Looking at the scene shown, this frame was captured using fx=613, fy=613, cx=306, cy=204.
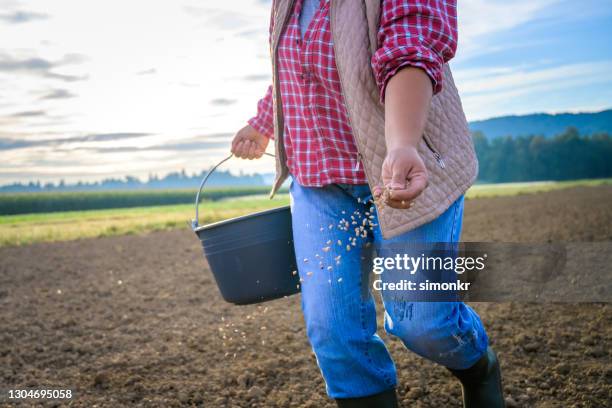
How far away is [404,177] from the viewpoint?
4.94 ft

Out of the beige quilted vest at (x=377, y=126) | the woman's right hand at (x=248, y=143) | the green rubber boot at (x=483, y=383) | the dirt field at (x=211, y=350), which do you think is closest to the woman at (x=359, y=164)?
the beige quilted vest at (x=377, y=126)

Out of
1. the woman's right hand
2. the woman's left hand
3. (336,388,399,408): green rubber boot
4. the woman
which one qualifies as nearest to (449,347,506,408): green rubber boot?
the woman

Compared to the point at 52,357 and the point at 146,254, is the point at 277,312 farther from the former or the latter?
the point at 146,254

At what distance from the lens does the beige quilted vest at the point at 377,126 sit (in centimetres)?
178

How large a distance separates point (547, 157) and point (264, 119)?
4731 cm

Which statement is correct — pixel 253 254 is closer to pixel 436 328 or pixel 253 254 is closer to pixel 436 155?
pixel 436 328

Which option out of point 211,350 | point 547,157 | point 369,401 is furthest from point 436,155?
point 547,157

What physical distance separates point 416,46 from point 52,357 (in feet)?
12.1

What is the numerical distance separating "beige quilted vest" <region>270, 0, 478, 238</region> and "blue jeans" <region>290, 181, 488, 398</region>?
118mm

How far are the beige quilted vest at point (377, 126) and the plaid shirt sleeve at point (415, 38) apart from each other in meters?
0.07

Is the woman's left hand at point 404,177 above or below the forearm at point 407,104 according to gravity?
below

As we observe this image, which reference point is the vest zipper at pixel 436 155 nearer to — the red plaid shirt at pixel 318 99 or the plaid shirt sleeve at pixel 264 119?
the red plaid shirt at pixel 318 99

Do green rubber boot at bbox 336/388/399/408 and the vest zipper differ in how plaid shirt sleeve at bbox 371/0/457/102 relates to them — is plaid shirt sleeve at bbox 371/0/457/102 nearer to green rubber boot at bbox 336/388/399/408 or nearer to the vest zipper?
the vest zipper

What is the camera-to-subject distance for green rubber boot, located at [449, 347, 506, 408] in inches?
91.0
